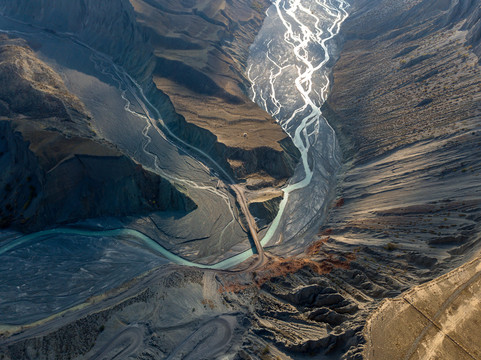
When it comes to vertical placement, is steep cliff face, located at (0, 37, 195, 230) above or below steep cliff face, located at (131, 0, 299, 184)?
below

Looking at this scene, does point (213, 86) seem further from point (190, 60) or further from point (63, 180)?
point (63, 180)

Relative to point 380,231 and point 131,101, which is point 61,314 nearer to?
point 380,231

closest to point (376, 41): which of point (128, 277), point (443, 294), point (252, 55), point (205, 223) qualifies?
point (252, 55)

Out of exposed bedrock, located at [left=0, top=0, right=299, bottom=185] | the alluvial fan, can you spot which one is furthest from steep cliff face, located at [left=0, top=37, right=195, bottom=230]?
the alluvial fan

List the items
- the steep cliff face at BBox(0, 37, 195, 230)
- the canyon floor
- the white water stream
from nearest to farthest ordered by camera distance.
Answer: the canyon floor < the steep cliff face at BBox(0, 37, 195, 230) < the white water stream

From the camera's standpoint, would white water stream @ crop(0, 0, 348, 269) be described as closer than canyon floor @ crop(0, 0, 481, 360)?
No

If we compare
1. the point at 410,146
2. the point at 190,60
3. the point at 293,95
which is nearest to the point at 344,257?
the point at 410,146

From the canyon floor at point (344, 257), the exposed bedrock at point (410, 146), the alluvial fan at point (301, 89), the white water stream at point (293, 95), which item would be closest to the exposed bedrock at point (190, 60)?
the canyon floor at point (344, 257)

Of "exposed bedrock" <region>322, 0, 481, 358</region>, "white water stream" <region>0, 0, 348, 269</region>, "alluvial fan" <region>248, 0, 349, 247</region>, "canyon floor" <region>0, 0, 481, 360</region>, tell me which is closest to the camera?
"canyon floor" <region>0, 0, 481, 360</region>

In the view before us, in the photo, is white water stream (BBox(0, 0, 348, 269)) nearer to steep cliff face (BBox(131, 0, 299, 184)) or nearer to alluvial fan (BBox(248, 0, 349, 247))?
alluvial fan (BBox(248, 0, 349, 247))
